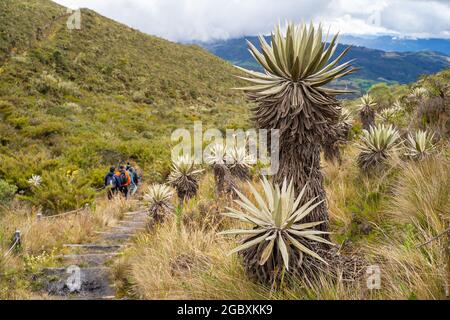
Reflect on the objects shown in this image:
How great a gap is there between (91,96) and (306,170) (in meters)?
33.1

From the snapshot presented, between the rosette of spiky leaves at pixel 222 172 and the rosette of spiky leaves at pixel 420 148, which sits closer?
the rosette of spiky leaves at pixel 420 148

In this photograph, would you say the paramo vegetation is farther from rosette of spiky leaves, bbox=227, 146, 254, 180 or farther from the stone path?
the stone path

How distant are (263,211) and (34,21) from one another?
47753 mm

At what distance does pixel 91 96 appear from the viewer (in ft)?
112

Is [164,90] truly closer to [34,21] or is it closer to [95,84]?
[95,84]

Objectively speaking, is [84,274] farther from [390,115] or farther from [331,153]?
[390,115]

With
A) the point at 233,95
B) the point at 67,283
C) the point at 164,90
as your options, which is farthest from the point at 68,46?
the point at 67,283

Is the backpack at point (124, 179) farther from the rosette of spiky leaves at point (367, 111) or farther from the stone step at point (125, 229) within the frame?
the rosette of spiky leaves at point (367, 111)

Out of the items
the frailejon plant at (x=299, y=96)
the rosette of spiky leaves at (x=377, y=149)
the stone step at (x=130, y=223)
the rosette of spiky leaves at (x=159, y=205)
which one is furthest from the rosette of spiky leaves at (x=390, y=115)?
the frailejon plant at (x=299, y=96)

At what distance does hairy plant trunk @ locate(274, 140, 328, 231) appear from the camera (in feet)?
12.6

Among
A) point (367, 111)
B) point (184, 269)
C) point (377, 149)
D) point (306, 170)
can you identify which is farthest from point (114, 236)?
point (367, 111)

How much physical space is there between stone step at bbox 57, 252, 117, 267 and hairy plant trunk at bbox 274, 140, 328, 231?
4790 mm

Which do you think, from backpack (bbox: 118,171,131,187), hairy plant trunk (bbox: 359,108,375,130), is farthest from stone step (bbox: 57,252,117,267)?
hairy plant trunk (bbox: 359,108,375,130)

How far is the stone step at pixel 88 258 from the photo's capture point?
7.19m
